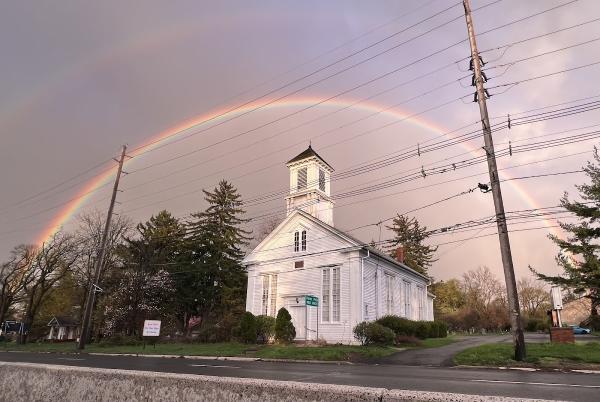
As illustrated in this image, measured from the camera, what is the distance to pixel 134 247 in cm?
4878

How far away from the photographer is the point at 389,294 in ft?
Result: 115

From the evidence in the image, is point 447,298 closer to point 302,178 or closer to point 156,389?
point 302,178

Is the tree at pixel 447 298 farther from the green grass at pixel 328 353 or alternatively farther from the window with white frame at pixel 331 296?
the green grass at pixel 328 353

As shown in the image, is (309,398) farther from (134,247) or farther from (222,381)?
(134,247)

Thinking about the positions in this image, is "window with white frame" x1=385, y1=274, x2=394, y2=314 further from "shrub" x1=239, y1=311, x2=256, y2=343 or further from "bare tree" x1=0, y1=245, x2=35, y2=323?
"bare tree" x1=0, y1=245, x2=35, y2=323

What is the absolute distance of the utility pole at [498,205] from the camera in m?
17.5

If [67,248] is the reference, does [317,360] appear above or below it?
below

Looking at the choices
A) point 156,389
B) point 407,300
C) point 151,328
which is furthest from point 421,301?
point 156,389

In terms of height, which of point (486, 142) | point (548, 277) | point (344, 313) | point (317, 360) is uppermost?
point (486, 142)

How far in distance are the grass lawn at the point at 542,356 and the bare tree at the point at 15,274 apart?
53.5 metres

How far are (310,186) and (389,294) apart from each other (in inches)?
454

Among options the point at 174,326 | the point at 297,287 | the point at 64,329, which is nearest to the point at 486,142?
the point at 297,287

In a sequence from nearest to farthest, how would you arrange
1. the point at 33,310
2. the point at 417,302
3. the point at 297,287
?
the point at 297,287, the point at 417,302, the point at 33,310

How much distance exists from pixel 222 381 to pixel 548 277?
30779 millimetres
